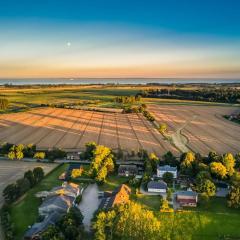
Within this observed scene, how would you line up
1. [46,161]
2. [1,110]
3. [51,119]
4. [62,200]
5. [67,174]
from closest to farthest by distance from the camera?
[62,200]
[67,174]
[46,161]
[51,119]
[1,110]

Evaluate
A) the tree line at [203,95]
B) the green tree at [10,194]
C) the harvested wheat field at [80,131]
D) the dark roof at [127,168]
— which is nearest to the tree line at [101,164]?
the dark roof at [127,168]

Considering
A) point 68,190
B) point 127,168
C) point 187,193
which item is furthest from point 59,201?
point 187,193

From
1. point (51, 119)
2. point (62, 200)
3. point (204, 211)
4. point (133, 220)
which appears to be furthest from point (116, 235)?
point (51, 119)

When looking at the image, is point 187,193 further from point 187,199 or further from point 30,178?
point 30,178

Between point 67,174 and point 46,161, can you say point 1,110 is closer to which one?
point 46,161

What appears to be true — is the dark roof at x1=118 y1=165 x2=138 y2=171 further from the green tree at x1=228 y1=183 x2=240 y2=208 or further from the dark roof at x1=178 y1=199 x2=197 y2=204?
the green tree at x1=228 y1=183 x2=240 y2=208

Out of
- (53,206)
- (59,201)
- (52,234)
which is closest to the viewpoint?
(52,234)

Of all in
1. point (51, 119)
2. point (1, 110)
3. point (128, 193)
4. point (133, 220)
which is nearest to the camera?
point (133, 220)
